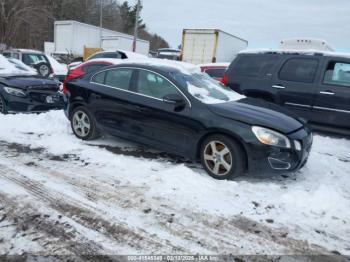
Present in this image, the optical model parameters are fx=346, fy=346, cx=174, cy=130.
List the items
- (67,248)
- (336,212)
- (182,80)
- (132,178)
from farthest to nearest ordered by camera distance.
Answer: (182,80) → (132,178) → (336,212) → (67,248)

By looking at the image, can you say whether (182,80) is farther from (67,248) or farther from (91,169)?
(67,248)

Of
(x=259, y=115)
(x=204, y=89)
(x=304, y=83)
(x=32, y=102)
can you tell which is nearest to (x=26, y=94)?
(x=32, y=102)

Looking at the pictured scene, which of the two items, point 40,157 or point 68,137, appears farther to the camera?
point 68,137

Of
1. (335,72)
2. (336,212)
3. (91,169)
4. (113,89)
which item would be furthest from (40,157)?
(335,72)

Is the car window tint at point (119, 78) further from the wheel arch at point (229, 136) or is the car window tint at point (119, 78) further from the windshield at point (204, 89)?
the wheel arch at point (229, 136)

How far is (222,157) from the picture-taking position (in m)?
4.82

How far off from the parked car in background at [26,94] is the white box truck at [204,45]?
11.5m

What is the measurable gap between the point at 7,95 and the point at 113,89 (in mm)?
3401

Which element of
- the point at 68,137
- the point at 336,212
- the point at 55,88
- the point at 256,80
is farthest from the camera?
the point at 55,88

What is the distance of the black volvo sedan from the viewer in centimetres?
466

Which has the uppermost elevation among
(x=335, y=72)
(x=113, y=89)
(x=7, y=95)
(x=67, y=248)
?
(x=335, y=72)

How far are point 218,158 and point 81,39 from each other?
27.4 metres

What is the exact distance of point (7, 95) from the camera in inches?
312

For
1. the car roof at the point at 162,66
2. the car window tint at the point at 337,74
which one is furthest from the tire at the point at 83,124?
the car window tint at the point at 337,74
